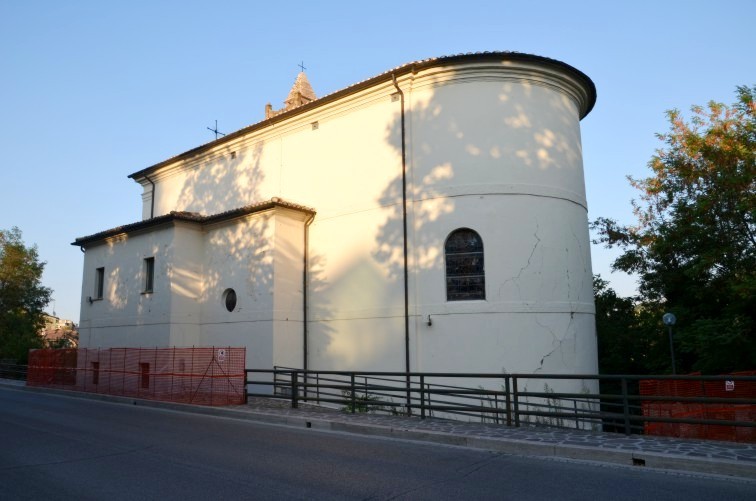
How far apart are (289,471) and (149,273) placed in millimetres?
15777

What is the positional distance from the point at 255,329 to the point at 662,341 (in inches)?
582

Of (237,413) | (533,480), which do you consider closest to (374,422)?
(237,413)

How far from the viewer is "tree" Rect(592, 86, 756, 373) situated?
1647 cm

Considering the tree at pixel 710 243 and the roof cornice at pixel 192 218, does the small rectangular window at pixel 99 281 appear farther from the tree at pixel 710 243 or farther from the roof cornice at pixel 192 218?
the tree at pixel 710 243

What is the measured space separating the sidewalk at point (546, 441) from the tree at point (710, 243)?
9.44 metres

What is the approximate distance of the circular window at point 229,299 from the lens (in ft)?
61.7

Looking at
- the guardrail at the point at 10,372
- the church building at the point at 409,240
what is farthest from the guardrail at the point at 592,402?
the guardrail at the point at 10,372

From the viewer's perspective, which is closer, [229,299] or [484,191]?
[484,191]

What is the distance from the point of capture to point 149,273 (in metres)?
20.8

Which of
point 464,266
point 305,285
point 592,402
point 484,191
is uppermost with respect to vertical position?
point 484,191

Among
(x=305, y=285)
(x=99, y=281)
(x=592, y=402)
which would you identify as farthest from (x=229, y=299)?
(x=592, y=402)

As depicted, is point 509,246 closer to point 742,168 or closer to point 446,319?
point 446,319

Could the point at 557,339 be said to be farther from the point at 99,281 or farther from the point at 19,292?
the point at 19,292

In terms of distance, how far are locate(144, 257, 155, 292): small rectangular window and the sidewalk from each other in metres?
9.45
